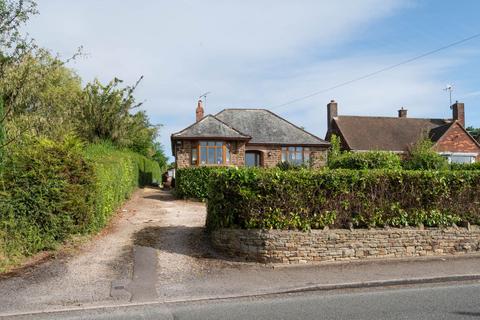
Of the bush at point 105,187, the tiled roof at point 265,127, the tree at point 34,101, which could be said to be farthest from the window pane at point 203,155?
the bush at point 105,187

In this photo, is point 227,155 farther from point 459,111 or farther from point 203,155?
point 459,111

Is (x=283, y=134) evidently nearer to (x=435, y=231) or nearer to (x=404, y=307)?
(x=435, y=231)

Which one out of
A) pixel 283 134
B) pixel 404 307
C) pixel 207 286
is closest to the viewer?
pixel 404 307

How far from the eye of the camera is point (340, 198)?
999 cm

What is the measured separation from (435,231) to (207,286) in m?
5.80

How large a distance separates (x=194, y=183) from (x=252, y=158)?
10.9 meters

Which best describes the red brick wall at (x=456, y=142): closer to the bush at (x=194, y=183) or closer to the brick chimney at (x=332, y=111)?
the brick chimney at (x=332, y=111)

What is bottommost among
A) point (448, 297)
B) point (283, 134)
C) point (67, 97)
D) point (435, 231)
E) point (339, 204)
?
point (448, 297)

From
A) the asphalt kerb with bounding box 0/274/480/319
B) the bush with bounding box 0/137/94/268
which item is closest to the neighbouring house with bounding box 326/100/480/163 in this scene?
the asphalt kerb with bounding box 0/274/480/319

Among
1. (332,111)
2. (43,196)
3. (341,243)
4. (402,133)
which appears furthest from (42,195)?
(402,133)

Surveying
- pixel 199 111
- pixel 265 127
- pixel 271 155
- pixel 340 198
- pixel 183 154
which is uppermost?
pixel 199 111

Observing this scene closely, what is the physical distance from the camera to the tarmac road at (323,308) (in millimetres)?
6074

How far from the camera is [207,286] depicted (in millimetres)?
7617

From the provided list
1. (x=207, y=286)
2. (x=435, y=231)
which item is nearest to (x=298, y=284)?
(x=207, y=286)
